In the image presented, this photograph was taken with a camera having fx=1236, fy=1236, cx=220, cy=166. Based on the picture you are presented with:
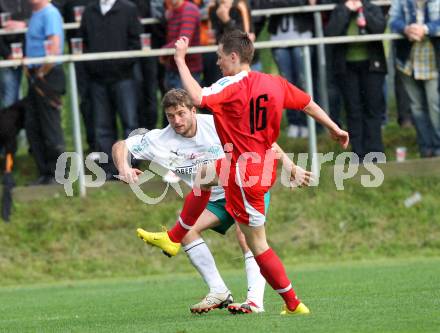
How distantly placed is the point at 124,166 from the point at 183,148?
2.67ft

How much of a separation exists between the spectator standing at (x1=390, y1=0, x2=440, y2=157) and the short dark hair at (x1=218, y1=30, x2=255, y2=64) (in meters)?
7.40

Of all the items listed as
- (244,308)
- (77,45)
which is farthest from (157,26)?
(244,308)

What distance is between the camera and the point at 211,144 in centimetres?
1071

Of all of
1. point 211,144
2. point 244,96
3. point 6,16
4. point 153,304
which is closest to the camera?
point 244,96

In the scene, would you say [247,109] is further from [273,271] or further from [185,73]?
[273,271]

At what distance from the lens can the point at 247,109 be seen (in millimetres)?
9344

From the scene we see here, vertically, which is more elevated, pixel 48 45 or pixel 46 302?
pixel 48 45

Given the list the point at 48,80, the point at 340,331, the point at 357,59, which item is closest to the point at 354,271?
the point at 357,59

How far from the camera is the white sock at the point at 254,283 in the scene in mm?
10148

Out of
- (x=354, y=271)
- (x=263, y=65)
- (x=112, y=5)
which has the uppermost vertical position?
(x=112, y=5)

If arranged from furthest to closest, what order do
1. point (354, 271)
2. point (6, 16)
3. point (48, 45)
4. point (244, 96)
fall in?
1. point (6, 16)
2. point (48, 45)
3. point (354, 271)
4. point (244, 96)

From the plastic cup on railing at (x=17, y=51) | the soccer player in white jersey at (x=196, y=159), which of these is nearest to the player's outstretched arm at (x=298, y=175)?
the soccer player in white jersey at (x=196, y=159)

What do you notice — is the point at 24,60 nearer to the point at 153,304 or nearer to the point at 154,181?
the point at 154,181

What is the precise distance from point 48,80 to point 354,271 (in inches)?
197
